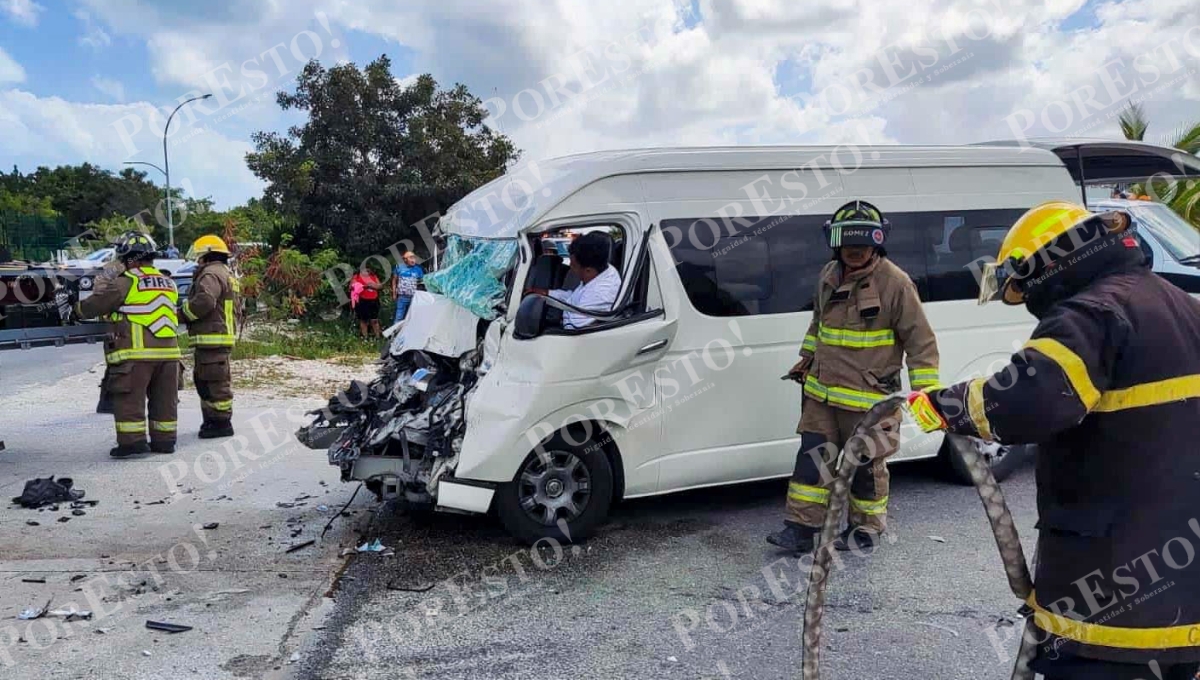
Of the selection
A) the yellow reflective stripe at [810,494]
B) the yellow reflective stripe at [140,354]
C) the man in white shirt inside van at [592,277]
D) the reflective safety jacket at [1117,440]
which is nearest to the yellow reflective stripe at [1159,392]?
the reflective safety jacket at [1117,440]

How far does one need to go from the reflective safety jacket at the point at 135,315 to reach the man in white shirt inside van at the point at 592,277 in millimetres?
4031

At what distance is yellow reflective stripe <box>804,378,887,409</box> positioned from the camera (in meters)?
4.53

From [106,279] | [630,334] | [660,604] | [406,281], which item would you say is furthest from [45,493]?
[406,281]

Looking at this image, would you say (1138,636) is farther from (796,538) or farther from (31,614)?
(31,614)

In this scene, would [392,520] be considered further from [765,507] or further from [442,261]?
[765,507]

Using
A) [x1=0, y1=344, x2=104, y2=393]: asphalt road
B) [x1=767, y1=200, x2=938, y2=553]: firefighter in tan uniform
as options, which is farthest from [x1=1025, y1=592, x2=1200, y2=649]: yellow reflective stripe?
[x1=0, y1=344, x2=104, y2=393]: asphalt road

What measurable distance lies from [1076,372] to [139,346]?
7.15 meters

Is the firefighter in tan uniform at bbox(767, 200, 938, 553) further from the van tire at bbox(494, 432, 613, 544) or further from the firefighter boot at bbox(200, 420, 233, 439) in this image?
the firefighter boot at bbox(200, 420, 233, 439)

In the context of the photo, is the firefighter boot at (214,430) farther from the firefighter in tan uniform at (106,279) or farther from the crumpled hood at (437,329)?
the crumpled hood at (437,329)

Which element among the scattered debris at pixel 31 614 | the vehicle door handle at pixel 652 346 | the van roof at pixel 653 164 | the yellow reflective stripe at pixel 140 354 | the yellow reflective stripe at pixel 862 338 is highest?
the van roof at pixel 653 164

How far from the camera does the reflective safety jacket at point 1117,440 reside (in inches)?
81.4

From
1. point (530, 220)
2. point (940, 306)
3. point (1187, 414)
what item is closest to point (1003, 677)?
point (1187, 414)

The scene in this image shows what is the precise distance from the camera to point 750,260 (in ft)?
17.2

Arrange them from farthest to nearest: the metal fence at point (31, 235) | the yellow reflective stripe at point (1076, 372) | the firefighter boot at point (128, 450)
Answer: the metal fence at point (31, 235) → the firefighter boot at point (128, 450) → the yellow reflective stripe at point (1076, 372)
